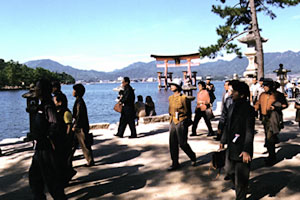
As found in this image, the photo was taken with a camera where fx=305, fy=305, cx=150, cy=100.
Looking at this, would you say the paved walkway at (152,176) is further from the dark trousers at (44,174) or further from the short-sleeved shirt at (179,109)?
the short-sleeved shirt at (179,109)

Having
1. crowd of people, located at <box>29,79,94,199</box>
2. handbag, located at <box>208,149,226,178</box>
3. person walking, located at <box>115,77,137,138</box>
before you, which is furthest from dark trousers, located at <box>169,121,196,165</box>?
person walking, located at <box>115,77,137,138</box>

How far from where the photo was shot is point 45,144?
137 inches

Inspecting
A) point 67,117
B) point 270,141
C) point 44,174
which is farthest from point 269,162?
point 44,174

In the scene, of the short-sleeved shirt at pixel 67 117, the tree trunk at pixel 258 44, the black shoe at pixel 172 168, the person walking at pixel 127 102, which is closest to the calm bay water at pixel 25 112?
the tree trunk at pixel 258 44

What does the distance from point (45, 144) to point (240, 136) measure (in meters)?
2.29

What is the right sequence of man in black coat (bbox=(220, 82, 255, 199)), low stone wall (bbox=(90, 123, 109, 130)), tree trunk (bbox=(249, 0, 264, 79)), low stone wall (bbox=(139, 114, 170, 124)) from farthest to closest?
tree trunk (bbox=(249, 0, 264, 79)), low stone wall (bbox=(139, 114, 170, 124)), low stone wall (bbox=(90, 123, 109, 130)), man in black coat (bbox=(220, 82, 255, 199))

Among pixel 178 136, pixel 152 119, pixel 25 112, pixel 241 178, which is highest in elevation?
pixel 178 136

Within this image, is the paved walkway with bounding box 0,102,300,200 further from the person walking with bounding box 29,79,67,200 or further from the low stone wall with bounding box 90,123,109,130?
the low stone wall with bounding box 90,123,109,130

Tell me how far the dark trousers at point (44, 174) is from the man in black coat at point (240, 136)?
211cm

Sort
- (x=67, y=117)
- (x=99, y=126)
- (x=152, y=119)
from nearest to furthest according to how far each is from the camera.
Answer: (x=67, y=117), (x=99, y=126), (x=152, y=119)

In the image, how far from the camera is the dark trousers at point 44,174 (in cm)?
350

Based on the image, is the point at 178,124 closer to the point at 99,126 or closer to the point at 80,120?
the point at 80,120

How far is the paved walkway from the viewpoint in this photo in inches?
169

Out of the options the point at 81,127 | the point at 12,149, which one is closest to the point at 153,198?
the point at 81,127
